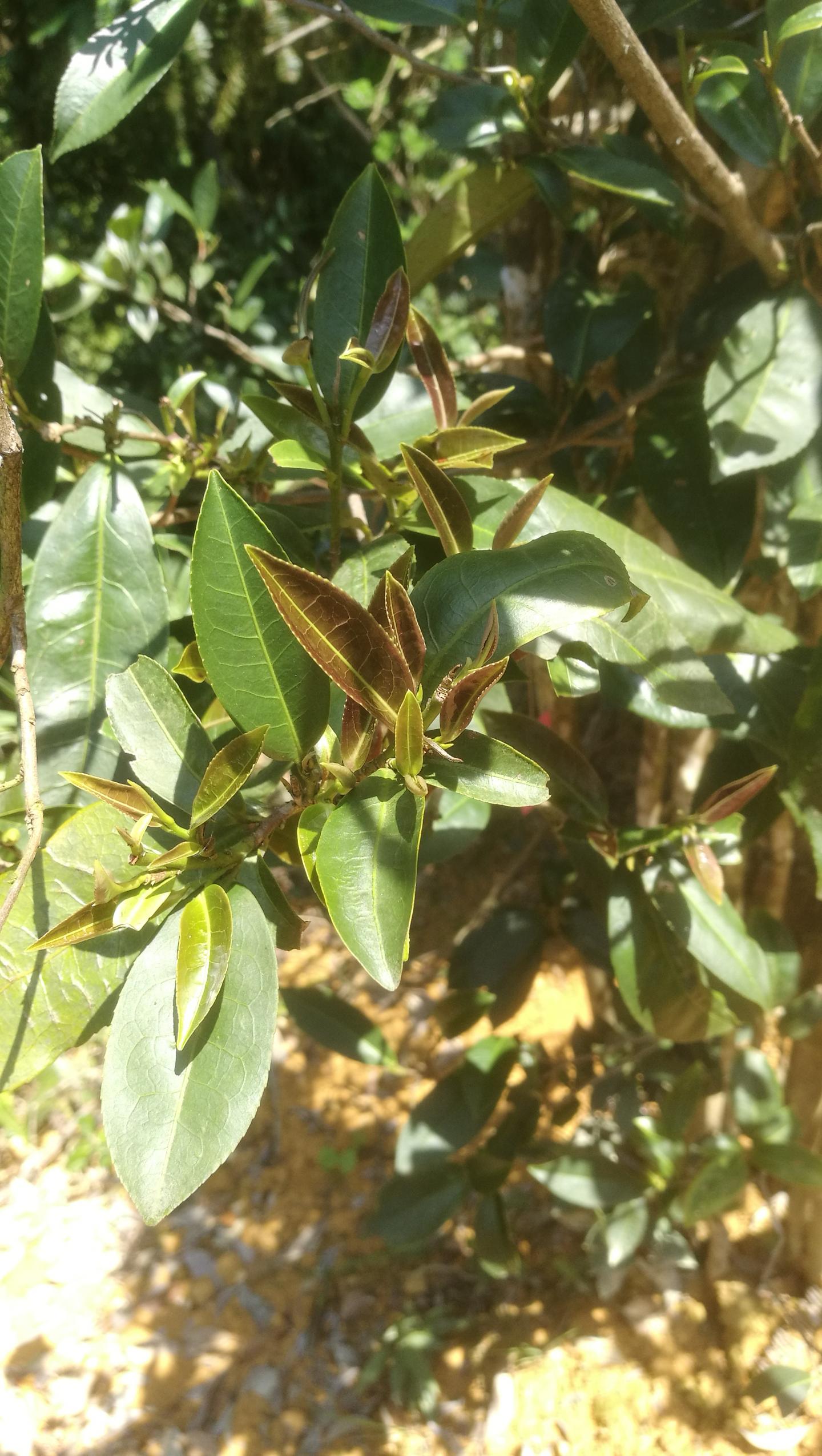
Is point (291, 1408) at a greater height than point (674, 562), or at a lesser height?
lesser

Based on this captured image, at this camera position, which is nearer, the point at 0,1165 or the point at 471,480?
the point at 471,480

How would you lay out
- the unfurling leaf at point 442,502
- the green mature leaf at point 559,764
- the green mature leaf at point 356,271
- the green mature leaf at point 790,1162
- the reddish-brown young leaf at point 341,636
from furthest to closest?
the green mature leaf at point 790,1162
the green mature leaf at point 559,764
the green mature leaf at point 356,271
the unfurling leaf at point 442,502
the reddish-brown young leaf at point 341,636

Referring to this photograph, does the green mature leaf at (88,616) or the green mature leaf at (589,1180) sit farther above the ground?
the green mature leaf at (88,616)

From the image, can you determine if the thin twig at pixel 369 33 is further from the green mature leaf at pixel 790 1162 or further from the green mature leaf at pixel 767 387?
the green mature leaf at pixel 790 1162

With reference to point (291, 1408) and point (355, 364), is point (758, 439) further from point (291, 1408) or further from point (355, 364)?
point (291, 1408)

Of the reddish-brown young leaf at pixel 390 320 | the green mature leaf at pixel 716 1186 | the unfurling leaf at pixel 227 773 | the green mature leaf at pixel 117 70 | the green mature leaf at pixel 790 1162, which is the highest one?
the green mature leaf at pixel 117 70

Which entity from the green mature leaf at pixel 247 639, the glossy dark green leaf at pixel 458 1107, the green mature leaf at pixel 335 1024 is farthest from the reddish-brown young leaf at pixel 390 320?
the glossy dark green leaf at pixel 458 1107

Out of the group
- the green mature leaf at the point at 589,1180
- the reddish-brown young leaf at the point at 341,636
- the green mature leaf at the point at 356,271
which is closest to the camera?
the reddish-brown young leaf at the point at 341,636

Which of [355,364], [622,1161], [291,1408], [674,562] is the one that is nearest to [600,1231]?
[622,1161]
